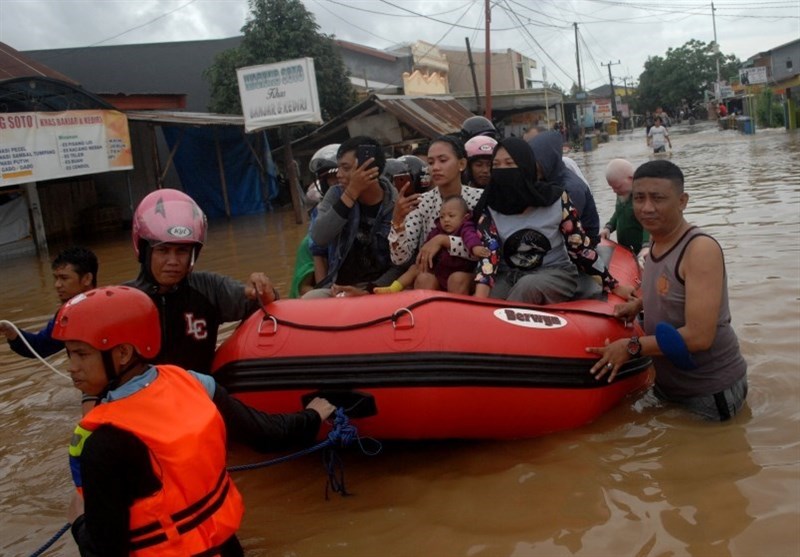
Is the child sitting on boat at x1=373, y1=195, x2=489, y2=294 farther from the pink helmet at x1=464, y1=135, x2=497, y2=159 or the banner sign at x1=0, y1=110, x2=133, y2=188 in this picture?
the banner sign at x1=0, y1=110, x2=133, y2=188

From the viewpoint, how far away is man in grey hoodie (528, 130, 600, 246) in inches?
143

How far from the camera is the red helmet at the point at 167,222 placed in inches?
117

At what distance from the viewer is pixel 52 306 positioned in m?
8.18

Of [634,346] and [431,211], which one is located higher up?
[431,211]

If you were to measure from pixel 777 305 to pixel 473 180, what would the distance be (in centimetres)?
235

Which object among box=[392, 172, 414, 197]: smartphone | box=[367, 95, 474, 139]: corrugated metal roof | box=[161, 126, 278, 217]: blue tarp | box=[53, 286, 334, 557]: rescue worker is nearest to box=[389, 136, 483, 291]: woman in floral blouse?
box=[392, 172, 414, 197]: smartphone

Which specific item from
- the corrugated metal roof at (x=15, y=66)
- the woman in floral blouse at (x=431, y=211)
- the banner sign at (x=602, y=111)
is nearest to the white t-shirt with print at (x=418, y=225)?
the woman in floral blouse at (x=431, y=211)

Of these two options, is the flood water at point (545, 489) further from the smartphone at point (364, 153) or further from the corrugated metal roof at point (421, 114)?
the corrugated metal roof at point (421, 114)

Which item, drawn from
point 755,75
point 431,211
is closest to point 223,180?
point 431,211

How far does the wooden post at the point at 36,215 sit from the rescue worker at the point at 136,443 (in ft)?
42.2

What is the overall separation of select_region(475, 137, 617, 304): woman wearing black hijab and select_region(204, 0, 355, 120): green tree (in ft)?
57.1

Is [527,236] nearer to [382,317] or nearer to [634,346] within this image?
[634,346]

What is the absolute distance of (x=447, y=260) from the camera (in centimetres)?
381

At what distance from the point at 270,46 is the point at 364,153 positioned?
17042 mm
